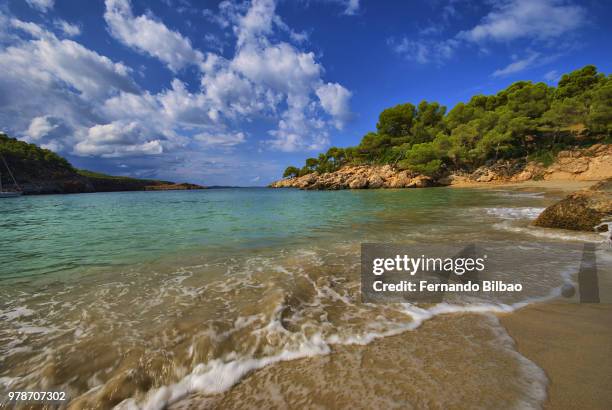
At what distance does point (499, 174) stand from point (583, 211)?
37323 millimetres

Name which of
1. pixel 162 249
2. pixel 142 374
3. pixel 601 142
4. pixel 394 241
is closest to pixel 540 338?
pixel 142 374

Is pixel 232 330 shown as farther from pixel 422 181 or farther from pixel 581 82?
pixel 581 82

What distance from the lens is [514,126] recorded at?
3456 centimetres

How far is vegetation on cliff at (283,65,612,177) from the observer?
3200 cm

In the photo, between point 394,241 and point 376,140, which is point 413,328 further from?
point 376,140

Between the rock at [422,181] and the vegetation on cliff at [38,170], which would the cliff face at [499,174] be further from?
the vegetation on cliff at [38,170]

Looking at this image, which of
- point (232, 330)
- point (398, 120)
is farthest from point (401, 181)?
point (232, 330)

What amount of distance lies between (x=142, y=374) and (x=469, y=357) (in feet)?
9.08

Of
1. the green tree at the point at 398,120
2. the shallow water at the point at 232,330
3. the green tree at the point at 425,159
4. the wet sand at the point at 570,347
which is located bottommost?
the shallow water at the point at 232,330

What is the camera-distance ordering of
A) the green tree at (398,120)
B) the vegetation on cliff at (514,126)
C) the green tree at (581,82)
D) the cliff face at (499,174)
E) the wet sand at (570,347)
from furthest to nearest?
the green tree at (398,120)
the green tree at (581,82)
the vegetation on cliff at (514,126)
the cliff face at (499,174)
the wet sand at (570,347)

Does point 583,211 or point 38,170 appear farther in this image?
point 38,170

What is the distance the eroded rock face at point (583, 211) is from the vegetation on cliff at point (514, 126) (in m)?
35.3

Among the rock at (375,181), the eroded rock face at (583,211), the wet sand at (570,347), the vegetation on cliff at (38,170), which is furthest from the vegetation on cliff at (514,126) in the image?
the vegetation on cliff at (38,170)

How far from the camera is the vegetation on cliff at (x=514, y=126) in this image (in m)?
32.0
